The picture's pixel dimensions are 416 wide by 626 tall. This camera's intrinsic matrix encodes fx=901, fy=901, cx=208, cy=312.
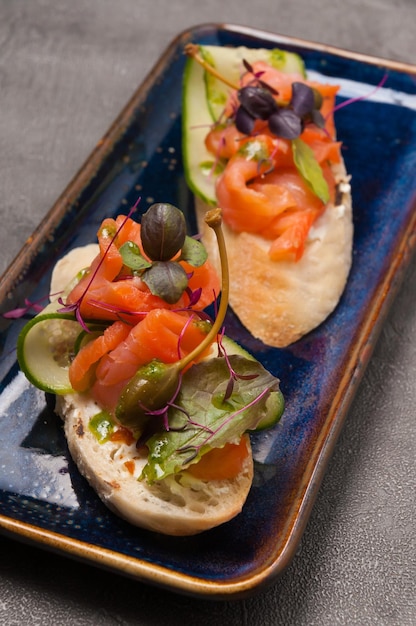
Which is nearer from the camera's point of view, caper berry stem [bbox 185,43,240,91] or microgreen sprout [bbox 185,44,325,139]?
microgreen sprout [bbox 185,44,325,139]

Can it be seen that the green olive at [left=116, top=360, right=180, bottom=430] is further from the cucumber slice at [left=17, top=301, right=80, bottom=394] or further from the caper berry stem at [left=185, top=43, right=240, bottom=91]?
the caper berry stem at [left=185, top=43, right=240, bottom=91]

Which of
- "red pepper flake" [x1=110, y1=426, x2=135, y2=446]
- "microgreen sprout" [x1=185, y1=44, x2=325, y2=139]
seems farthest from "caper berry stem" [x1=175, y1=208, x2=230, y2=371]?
"microgreen sprout" [x1=185, y1=44, x2=325, y2=139]

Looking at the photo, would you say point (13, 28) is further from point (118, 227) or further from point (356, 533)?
point (356, 533)

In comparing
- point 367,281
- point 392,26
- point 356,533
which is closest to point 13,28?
point 392,26

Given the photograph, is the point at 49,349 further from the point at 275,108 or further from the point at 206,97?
the point at 206,97

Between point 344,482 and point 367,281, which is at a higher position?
point 367,281

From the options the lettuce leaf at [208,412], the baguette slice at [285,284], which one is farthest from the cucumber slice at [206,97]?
the lettuce leaf at [208,412]
